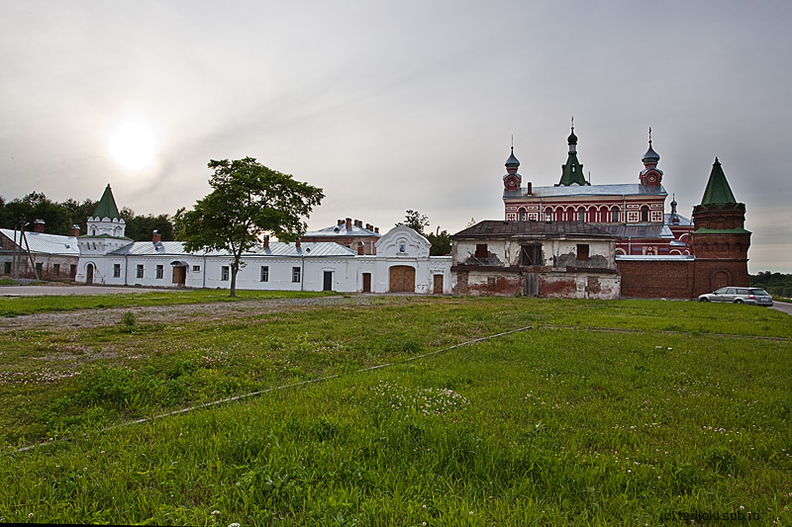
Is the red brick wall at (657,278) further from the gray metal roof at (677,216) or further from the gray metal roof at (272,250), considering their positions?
the gray metal roof at (677,216)

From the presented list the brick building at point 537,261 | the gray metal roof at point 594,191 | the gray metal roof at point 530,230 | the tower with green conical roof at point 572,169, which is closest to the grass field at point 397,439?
the brick building at point 537,261

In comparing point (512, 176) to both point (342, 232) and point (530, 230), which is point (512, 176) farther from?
point (530, 230)

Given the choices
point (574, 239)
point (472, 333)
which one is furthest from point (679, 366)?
point (574, 239)

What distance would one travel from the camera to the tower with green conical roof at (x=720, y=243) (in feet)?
117

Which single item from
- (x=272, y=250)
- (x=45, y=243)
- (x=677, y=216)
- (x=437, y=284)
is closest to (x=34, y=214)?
(x=45, y=243)

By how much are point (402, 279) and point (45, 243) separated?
44310 millimetres

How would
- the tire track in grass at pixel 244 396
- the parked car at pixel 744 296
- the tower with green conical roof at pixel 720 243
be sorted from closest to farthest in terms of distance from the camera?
the tire track in grass at pixel 244 396 → the parked car at pixel 744 296 → the tower with green conical roof at pixel 720 243

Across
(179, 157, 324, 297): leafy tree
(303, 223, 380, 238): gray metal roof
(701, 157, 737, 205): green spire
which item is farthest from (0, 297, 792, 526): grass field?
(303, 223, 380, 238): gray metal roof

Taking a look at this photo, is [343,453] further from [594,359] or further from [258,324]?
[258,324]

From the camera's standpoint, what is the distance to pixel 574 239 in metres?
36.7

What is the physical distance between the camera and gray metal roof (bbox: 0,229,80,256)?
5225 centimetres

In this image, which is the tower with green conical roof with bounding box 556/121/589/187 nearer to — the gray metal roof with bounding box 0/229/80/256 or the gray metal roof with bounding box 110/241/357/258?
the gray metal roof with bounding box 110/241/357/258

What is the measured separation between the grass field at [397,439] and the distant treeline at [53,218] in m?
63.3

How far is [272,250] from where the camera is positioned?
47188 mm
